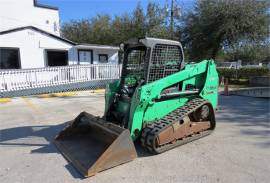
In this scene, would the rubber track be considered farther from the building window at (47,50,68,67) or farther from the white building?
the building window at (47,50,68,67)

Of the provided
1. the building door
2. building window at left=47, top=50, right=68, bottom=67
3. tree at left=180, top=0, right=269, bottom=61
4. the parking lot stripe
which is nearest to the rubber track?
the parking lot stripe

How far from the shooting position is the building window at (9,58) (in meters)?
12.8

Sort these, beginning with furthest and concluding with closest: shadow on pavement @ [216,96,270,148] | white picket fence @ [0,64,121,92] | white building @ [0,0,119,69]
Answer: white building @ [0,0,119,69]
white picket fence @ [0,64,121,92]
shadow on pavement @ [216,96,270,148]

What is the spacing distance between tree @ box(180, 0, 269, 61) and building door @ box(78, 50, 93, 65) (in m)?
8.07

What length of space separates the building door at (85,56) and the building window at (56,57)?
1.16 metres

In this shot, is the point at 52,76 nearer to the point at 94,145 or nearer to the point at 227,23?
the point at 94,145

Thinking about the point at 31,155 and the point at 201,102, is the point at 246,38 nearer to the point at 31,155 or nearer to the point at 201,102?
the point at 201,102

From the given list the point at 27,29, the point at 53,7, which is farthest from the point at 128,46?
the point at 53,7

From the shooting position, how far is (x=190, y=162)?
3.85 meters

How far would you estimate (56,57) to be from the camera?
1507 cm

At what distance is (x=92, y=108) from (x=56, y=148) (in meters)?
3.85

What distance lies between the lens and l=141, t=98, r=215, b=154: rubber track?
13.1 feet

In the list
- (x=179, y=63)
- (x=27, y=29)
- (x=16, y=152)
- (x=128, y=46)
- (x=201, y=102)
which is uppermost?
(x=27, y=29)

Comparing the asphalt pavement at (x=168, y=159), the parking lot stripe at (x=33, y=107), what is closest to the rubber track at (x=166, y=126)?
the asphalt pavement at (x=168, y=159)
